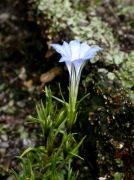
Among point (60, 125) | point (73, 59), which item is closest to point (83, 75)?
point (60, 125)

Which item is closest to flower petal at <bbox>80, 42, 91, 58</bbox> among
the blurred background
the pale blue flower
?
the pale blue flower

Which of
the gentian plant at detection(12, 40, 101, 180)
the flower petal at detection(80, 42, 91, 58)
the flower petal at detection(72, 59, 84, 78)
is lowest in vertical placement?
the gentian plant at detection(12, 40, 101, 180)

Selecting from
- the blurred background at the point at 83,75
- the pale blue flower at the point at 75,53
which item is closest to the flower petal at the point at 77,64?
the pale blue flower at the point at 75,53

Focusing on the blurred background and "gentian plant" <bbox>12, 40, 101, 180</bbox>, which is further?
the blurred background

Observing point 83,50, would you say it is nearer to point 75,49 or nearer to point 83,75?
point 75,49

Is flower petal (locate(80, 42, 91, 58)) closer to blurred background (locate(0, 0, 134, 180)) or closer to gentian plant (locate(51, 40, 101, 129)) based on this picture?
gentian plant (locate(51, 40, 101, 129))

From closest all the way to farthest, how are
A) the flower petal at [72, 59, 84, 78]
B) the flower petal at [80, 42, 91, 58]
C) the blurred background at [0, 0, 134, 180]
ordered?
the flower petal at [72, 59, 84, 78] < the flower petal at [80, 42, 91, 58] < the blurred background at [0, 0, 134, 180]

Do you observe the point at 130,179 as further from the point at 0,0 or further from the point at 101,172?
the point at 0,0
